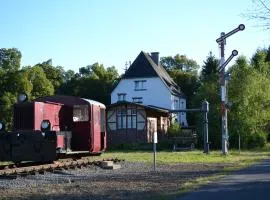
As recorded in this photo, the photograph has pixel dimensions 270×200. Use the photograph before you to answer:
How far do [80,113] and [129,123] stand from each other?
35175mm

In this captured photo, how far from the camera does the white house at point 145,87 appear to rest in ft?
238

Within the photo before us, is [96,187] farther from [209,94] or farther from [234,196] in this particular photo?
[209,94]

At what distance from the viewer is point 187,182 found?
53.4 ft

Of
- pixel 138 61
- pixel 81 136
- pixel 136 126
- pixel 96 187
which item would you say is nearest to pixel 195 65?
pixel 138 61

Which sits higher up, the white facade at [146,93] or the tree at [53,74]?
the tree at [53,74]

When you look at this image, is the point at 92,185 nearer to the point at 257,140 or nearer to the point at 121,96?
the point at 257,140

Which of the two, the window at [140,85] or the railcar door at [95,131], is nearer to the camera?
the railcar door at [95,131]

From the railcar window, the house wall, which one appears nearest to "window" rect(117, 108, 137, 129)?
the house wall

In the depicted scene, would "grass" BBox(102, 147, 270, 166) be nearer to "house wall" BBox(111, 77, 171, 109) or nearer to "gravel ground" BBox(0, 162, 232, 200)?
"gravel ground" BBox(0, 162, 232, 200)

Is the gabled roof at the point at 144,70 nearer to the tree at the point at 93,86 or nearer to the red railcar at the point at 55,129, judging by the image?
the tree at the point at 93,86

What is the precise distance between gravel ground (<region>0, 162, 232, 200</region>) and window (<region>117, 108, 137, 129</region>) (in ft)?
128

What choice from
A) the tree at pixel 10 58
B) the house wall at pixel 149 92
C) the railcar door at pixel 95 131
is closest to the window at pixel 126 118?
the house wall at pixel 149 92

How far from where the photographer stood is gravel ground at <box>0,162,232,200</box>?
12.9 metres

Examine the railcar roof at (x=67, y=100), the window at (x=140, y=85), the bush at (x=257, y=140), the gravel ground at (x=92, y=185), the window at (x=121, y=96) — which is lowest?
the gravel ground at (x=92, y=185)
